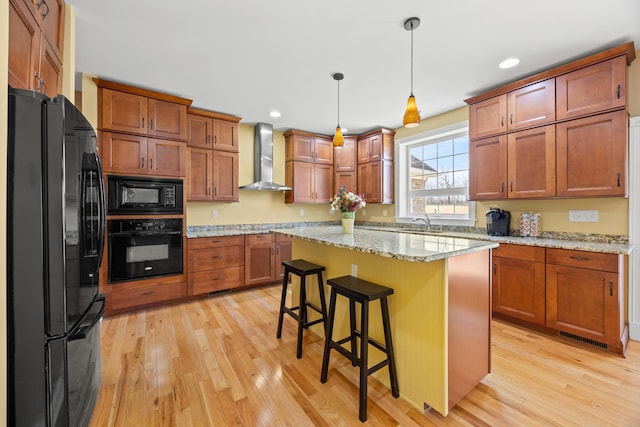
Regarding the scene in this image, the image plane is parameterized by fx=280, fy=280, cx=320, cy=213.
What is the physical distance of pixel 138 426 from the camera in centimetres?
157

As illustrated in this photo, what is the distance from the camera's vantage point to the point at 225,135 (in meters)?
4.12

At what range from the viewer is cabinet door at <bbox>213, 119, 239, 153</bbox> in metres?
4.04

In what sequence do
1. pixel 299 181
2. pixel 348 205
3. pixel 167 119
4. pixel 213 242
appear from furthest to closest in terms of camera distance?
pixel 299 181 < pixel 213 242 < pixel 167 119 < pixel 348 205

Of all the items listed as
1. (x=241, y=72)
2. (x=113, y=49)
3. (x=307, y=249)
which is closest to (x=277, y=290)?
(x=307, y=249)

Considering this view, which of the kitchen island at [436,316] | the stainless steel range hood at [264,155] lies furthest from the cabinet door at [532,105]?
the stainless steel range hood at [264,155]

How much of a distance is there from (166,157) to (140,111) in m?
0.56

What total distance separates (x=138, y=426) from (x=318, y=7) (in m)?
2.87

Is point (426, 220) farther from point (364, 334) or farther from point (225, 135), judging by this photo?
point (225, 135)

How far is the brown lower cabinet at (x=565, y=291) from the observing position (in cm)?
226

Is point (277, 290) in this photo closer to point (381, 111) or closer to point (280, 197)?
point (280, 197)

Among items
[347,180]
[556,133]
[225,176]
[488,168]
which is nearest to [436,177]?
[488,168]

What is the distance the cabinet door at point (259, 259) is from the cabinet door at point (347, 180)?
5.50 ft

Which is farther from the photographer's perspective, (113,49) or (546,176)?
(546,176)

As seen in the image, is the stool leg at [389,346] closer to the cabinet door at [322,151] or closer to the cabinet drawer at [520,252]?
the cabinet drawer at [520,252]
